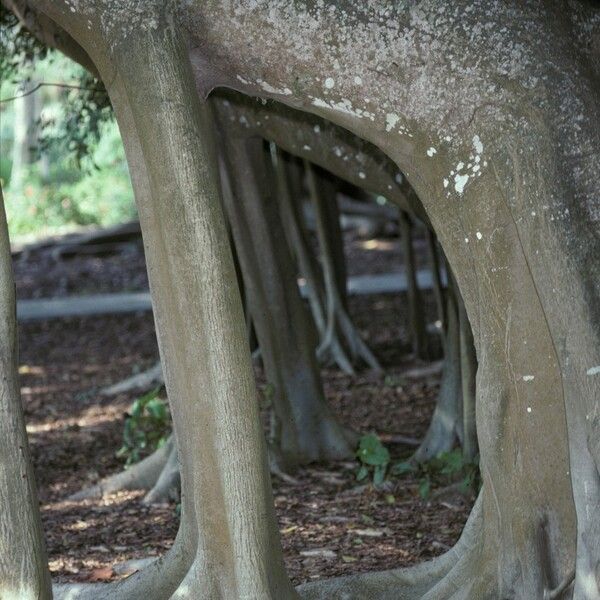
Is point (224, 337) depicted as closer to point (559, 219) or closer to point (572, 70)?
point (559, 219)

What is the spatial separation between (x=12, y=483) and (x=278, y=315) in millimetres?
3347

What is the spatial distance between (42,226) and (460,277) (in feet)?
54.7

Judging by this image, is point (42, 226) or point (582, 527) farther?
point (42, 226)

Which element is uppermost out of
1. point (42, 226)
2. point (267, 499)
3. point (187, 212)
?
point (42, 226)

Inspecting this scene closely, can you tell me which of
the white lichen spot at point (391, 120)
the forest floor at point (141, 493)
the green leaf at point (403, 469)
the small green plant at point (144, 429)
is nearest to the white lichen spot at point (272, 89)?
the white lichen spot at point (391, 120)

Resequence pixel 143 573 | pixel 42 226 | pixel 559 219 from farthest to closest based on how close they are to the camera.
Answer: pixel 42 226 → pixel 143 573 → pixel 559 219

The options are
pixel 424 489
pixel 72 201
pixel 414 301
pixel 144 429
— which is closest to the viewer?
pixel 424 489

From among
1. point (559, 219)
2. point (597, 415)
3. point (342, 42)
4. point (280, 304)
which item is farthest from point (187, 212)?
point (280, 304)

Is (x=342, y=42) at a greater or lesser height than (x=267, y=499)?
greater

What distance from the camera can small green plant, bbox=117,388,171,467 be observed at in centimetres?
711

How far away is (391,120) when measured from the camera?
379 centimetres

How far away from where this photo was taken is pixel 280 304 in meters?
6.85

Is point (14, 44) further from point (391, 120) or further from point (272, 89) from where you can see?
point (391, 120)

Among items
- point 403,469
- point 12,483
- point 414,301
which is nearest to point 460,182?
point 12,483
